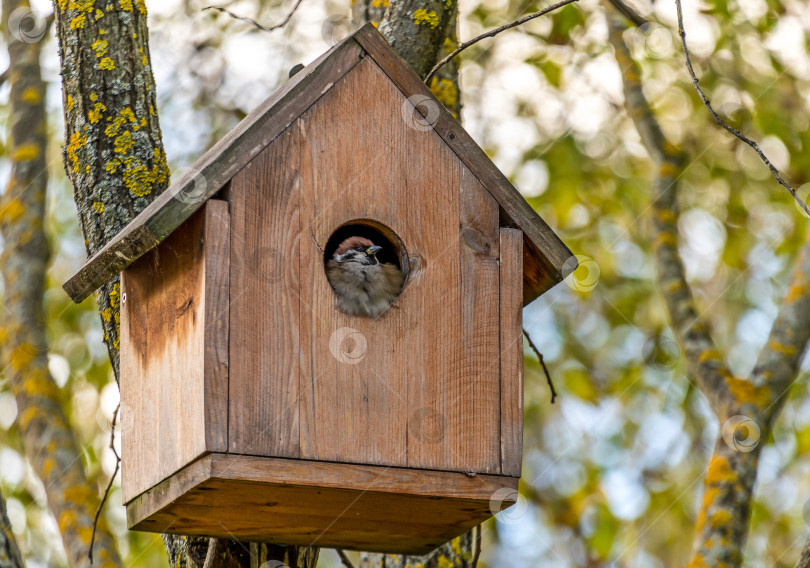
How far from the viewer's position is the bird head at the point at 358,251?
118 inches

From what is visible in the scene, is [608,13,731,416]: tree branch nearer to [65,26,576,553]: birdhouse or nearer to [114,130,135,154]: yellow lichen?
[65,26,576,553]: birdhouse

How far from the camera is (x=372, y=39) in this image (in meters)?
3.04

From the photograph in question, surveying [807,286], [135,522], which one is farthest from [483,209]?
[807,286]

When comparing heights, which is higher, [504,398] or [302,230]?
[302,230]

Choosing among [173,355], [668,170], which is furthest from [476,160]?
[668,170]

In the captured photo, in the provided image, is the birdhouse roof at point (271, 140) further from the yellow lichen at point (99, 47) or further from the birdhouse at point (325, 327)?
the yellow lichen at point (99, 47)

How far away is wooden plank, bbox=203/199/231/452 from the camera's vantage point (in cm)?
257

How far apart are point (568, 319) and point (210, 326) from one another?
5247mm

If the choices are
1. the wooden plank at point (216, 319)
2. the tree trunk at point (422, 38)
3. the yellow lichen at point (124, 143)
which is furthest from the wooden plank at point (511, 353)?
the yellow lichen at point (124, 143)

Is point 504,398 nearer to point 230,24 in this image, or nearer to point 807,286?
point 807,286

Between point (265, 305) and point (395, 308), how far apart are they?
374 mm

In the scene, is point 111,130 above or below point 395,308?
above

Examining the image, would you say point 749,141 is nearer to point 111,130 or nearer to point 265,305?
point 265,305

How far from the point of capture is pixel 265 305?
272 centimetres
